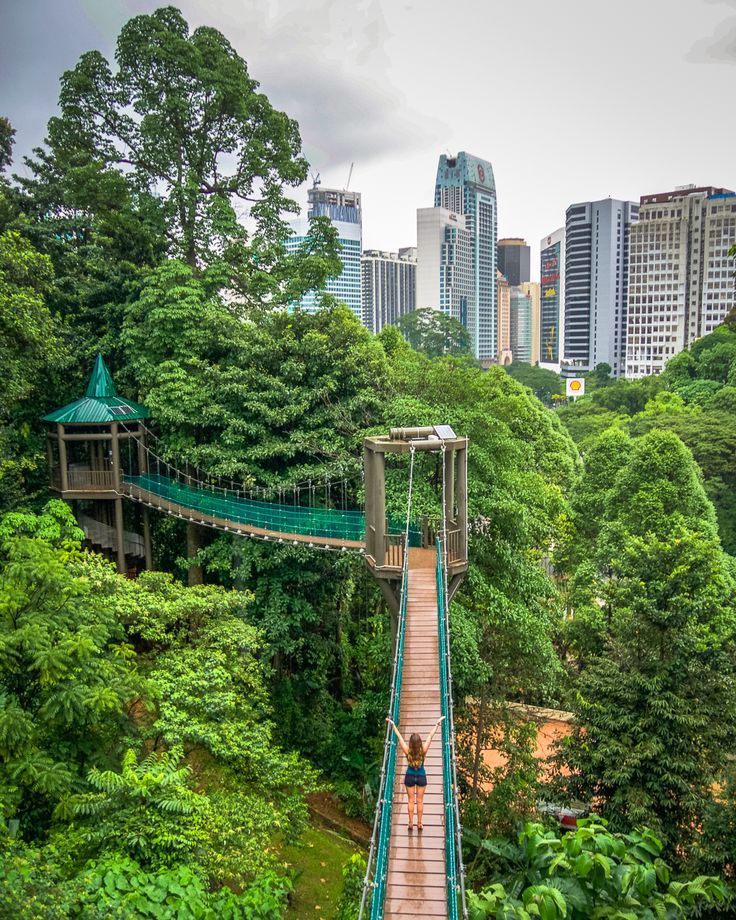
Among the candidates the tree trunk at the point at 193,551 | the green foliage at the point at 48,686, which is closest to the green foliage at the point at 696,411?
the tree trunk at the point at 193,551

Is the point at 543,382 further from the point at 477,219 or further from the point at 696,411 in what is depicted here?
the point at 477,219

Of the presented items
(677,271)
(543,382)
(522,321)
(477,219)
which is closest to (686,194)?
(677,271)

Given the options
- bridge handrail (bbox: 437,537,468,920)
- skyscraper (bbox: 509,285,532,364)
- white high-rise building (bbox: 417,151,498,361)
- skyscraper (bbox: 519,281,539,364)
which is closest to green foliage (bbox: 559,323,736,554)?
bridge handrail (bbox: 437,537,468,920)

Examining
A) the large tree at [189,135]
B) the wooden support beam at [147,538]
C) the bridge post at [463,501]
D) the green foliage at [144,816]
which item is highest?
the large tree at [189,135]

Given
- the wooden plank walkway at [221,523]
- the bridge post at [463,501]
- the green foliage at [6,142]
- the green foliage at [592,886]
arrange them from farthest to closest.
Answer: the green foliage at [6,142], the wooden plank walkway at [221,523], the bridge post at [463,501], the green foliage at [592,886]

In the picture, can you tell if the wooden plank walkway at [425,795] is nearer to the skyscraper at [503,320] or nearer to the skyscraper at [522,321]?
the skyscraper at [503,320]

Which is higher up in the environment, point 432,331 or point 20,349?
point 432,331

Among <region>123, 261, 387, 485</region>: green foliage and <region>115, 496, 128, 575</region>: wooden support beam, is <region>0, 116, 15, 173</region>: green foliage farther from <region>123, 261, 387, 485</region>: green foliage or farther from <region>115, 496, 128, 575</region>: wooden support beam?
<region>115, 496, 128, 575</region>: wooden support beam
